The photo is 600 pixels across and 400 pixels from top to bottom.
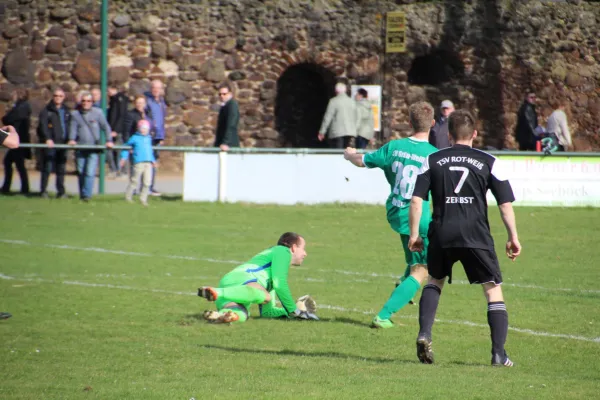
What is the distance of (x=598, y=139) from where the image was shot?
32.7 meters

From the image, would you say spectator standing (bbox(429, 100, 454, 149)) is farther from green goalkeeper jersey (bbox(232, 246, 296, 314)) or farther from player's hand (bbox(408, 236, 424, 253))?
player's hand (bbox(408, 236, 424, 253))

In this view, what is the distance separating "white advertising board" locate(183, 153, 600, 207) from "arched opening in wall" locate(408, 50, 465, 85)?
11.1 meters

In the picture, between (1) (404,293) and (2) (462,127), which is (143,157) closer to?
(1) (404,293)

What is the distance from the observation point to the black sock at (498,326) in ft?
24.5

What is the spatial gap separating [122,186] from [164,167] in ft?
16.1

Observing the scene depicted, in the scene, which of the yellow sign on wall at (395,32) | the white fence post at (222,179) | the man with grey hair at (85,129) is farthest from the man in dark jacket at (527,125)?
the man with grey hair at (85,129)

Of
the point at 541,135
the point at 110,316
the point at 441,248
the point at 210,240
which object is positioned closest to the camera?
the point at 441,248

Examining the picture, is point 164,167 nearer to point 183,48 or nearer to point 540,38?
point 183,48

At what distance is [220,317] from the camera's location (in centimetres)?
945

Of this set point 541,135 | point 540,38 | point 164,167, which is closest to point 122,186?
point 164,167

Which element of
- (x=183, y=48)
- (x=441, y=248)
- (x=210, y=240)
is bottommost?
(x=210, y=240)

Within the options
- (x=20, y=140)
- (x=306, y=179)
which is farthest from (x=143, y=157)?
(x=20, y=140)

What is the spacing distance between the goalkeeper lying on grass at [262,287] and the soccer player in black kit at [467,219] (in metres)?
2.15

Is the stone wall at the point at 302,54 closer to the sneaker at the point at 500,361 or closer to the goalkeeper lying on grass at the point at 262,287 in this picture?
the goalkeeper lying on grass at the point at 262,287
